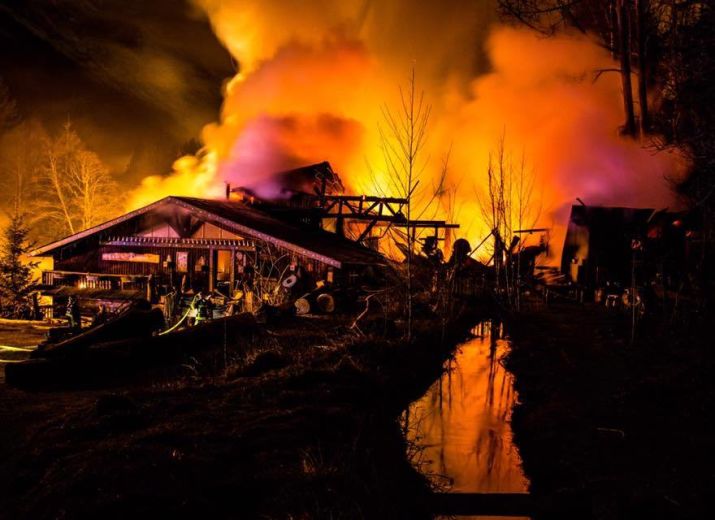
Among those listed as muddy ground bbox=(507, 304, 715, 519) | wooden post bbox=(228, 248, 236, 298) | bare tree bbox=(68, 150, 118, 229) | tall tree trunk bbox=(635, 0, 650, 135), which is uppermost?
tall tree trunk bbox=(635, 0, 650, 135)

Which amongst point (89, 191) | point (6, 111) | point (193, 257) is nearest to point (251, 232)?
point (193, 257)

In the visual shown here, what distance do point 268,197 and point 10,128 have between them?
1113 inches

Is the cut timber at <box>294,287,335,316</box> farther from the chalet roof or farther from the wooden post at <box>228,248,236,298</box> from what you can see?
the wooden post at <box>228,248,236,298</box>

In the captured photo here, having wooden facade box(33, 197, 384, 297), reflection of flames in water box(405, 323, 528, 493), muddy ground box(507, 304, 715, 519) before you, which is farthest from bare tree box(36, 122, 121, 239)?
muddy ground box(507, 304, 715, 519)

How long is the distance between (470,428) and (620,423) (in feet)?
8.74

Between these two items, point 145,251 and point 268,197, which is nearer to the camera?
point 145,251

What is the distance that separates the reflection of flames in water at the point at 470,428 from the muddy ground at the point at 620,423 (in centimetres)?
31

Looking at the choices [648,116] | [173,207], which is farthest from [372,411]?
[648,116]

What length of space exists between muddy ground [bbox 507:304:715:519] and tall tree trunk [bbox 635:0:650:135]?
1788 centimetres

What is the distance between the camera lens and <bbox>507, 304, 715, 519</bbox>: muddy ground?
593cm

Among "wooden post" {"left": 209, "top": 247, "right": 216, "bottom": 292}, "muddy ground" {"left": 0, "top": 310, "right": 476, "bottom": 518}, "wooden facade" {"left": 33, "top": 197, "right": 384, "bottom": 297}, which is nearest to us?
"muddy ground" {"left": 0, "top": 310, "right": 476, "bottom": 518}

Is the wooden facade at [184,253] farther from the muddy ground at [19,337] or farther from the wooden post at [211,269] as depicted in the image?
the muddy ground at [19,337]

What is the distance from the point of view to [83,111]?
52.6 m

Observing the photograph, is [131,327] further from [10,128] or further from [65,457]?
[10,128]
